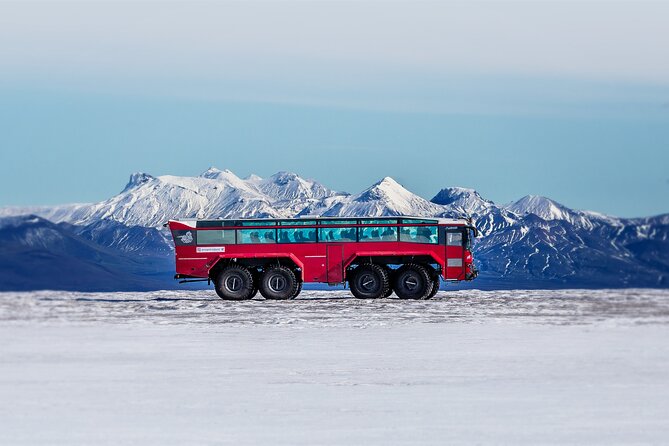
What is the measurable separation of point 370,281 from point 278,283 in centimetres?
334

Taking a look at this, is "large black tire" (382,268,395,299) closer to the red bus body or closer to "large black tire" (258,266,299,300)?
the red bus body

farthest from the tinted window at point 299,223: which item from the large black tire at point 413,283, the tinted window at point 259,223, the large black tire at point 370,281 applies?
the large black tire at point 413,283

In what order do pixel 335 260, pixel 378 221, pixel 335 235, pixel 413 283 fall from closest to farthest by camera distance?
pixel 413 283 → pixel 335 260 → pixel 335 235 → pixel 378 221

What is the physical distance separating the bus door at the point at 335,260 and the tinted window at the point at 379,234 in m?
0.91

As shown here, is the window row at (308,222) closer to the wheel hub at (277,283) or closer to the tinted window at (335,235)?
the tinted window at (335,235)

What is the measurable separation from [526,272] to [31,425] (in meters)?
121

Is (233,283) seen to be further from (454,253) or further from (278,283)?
(454,253)

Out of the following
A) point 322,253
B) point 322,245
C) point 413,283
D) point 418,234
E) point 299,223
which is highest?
point 299,223

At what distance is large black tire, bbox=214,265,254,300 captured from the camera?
4397 cm

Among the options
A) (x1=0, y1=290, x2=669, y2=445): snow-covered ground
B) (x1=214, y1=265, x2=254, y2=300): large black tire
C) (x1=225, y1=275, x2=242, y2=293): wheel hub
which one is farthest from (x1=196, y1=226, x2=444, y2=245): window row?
(x1=0, y1=290, x2=669, y2=445): snow-covered ground

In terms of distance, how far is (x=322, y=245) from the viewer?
4419cm

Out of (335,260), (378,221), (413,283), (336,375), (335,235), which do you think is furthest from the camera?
→ (378,221)

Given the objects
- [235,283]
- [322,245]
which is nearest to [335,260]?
[322,245]

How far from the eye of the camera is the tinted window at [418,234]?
145 ft
